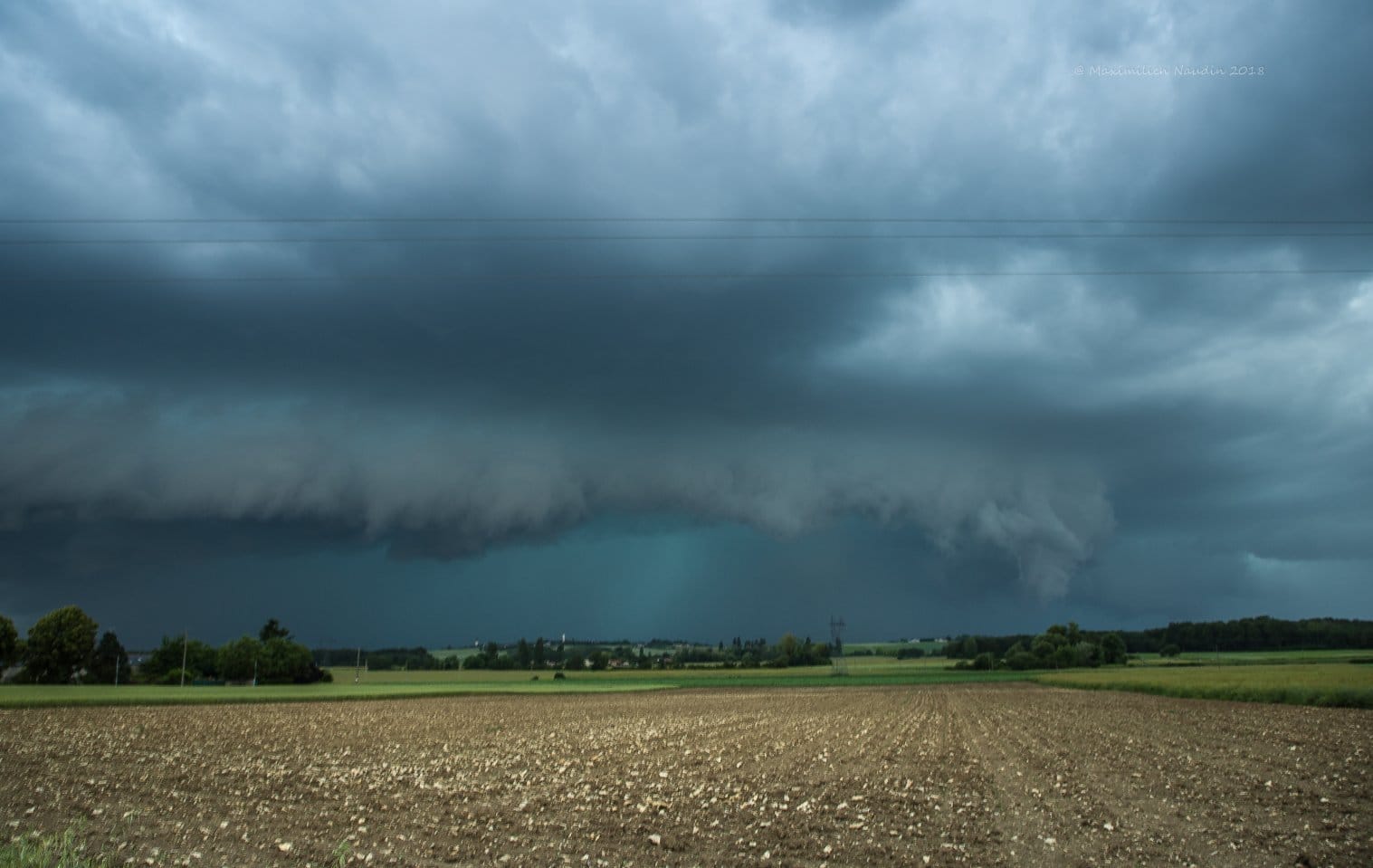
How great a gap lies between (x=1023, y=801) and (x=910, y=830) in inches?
198

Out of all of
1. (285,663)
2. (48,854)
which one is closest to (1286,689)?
(48,854)

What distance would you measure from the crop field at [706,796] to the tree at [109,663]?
15623 centimetres

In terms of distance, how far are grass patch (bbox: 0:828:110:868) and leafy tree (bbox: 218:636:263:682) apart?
632ft

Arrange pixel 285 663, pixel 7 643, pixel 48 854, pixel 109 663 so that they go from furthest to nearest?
pixel 285 663 < pixel 109 663 < pixel 7 643 < pixel 48 854

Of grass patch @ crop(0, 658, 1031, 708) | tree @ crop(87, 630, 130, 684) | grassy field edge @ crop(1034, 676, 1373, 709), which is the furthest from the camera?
tree @ crop(87, 630, 130, 684)

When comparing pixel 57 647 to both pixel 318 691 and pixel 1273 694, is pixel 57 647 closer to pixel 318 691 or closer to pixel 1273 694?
pixel 318 691

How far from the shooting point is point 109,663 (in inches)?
7037

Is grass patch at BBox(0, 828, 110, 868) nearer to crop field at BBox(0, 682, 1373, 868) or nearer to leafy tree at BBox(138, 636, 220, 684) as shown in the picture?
crop field at BBox(0, 682, 1373, 868)

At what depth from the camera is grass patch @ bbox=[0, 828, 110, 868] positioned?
46.5 feet

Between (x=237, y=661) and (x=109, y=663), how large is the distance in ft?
74.6

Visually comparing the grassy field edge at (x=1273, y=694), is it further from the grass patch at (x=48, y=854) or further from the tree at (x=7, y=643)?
the tree at (x=7, y=643)

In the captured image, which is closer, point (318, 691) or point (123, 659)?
point (318, 691)

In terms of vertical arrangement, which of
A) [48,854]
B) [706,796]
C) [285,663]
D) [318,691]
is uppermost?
[48,854]

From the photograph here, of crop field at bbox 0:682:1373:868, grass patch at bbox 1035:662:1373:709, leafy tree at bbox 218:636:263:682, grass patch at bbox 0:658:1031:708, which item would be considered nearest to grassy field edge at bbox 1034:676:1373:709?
grass patch at bbox 1035:662:1373:709
